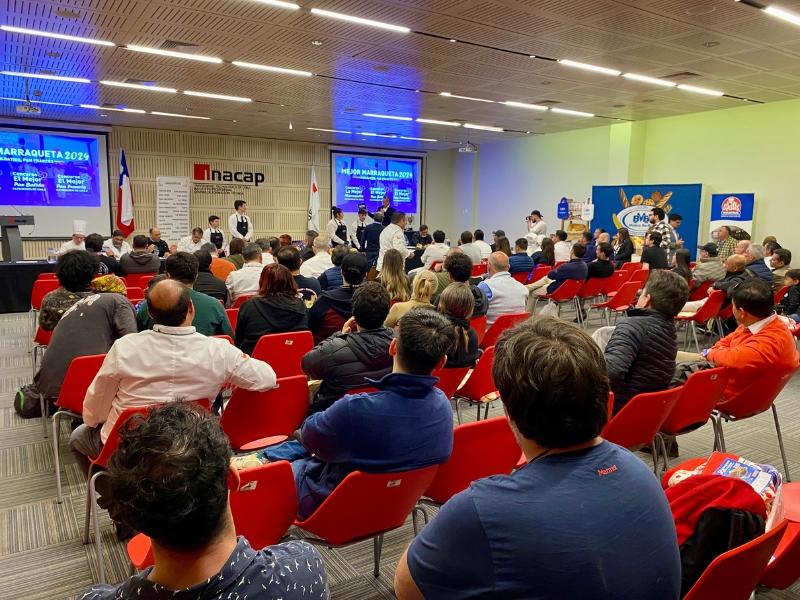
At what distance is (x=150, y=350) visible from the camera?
97.4 inches

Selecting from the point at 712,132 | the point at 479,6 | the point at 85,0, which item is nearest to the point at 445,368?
the point at 479,6

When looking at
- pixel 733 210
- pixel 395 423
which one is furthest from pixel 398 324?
pixel 733 210

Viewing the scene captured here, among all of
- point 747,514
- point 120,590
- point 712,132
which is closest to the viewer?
point 120,590

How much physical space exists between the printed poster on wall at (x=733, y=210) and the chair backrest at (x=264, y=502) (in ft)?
35.9

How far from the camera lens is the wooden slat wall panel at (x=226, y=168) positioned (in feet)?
46.0

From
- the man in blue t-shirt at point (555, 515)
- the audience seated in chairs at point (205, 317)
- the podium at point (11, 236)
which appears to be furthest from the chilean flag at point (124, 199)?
the man in blue t-shirt at point (555, 515)

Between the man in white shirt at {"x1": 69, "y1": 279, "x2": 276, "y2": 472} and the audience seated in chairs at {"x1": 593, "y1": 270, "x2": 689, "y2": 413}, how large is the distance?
1.83m

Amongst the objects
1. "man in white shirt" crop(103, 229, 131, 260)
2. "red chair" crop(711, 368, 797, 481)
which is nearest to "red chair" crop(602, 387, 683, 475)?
"red chair" crop(711, 368, 797, 481)

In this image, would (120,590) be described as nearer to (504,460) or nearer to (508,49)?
(504,460)

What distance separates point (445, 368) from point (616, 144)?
37.2 feet

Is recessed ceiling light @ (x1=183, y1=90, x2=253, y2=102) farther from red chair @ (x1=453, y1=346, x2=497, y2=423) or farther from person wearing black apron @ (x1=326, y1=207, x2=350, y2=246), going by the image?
red chair @ (x1=453, y1=346, x2=497, y2=423)

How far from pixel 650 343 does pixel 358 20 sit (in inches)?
181

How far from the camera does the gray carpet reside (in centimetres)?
257

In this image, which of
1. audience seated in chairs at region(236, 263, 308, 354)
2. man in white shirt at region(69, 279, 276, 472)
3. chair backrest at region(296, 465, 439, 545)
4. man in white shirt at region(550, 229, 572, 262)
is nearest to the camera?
chair backrest at region(296, 465, 439, 545)
